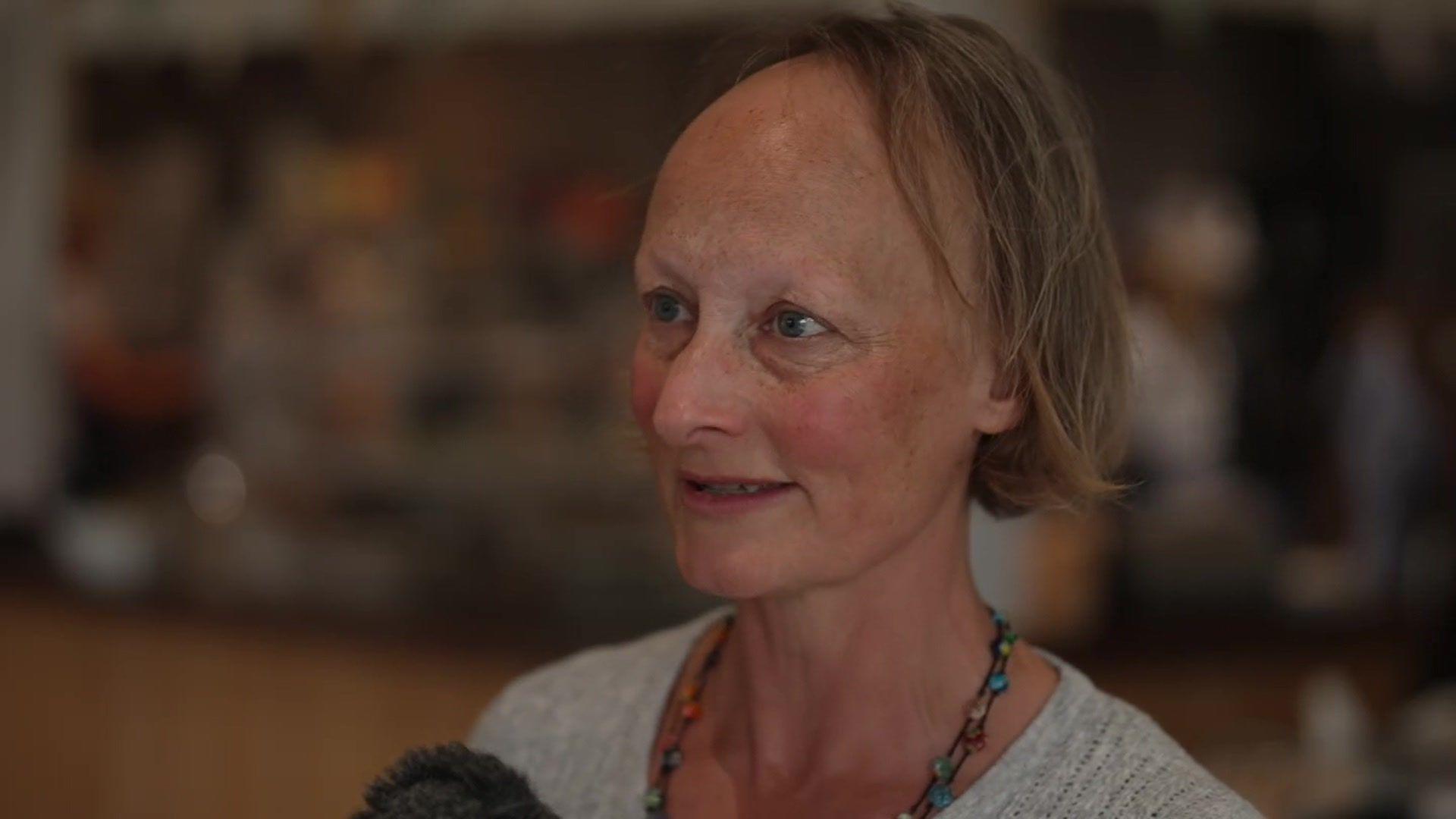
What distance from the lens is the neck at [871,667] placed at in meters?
1.28

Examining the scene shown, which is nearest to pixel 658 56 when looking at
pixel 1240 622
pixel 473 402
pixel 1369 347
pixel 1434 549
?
pixel 473 402

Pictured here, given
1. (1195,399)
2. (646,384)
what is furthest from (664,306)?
(1195,399)

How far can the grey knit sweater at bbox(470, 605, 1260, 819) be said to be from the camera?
1196mm

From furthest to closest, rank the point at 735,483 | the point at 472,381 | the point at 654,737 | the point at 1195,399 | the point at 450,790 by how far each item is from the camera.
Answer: the point at 1195,399, the point at 472,381, the point at 654,737, the point at 735,483, the point at 450,790

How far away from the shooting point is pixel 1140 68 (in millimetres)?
5254

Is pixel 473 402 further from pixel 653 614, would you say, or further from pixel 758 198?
pixel 758 198

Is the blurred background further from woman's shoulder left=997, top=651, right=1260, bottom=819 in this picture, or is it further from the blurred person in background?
woman's shoulder left=997, top=651, right=1260, bottom=819

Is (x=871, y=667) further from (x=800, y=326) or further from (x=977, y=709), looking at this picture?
(x=800, y=326)

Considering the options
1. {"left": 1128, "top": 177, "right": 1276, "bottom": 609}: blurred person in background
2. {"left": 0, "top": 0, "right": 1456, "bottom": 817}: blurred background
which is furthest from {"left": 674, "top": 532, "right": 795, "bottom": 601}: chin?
{"left": 1128, "top": 177, "right": 1276, "bottom": 609}: blurred person in background

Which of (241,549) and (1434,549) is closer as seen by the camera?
(241,549)

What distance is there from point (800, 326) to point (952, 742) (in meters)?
0.33

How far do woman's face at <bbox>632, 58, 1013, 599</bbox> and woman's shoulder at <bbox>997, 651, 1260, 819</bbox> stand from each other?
182mm

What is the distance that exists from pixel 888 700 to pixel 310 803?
3103 mm

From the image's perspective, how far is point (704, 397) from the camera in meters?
1.19
